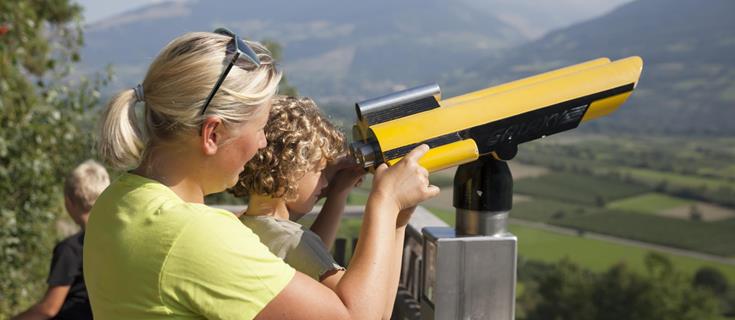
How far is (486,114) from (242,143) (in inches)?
19.0

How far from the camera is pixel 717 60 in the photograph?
6988cm

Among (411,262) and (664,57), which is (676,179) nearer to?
(664,57)

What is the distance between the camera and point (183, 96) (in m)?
1.25

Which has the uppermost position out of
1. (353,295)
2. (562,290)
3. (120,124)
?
(120,124)

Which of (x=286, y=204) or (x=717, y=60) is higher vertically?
(x=286, y=204)

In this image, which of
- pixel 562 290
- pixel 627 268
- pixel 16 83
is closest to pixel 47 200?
pixel 16 83

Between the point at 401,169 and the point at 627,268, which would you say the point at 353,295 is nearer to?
the point at 401,169

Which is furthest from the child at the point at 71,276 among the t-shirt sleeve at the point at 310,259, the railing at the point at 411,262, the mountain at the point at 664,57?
the mountain at the point at 664,57

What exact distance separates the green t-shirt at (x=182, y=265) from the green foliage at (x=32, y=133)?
101 inches

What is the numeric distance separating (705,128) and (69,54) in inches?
2500

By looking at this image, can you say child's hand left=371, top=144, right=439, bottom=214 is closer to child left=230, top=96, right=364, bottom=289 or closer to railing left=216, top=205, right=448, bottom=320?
child left=230, top=96, right=364, bottom=289

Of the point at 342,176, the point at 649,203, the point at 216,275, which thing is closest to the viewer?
the point at 216,275

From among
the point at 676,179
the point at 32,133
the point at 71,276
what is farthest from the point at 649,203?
the point at 71,276

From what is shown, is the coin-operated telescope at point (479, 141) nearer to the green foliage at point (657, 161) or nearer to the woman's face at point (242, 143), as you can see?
the woman's face at point (242, 143)
